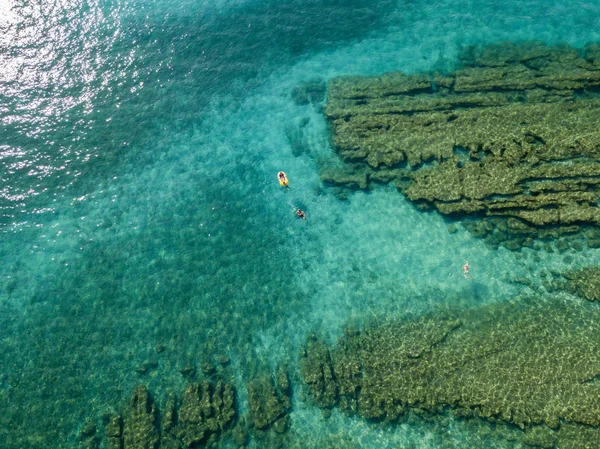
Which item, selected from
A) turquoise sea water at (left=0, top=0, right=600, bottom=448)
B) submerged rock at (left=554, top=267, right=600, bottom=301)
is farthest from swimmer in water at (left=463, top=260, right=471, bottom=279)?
submerged rock at (left=554, top=267, right=600, bottom=301)

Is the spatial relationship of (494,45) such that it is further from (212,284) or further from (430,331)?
(212,284)

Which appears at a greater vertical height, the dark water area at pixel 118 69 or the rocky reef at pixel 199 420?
the dark water area at pixel 118 69

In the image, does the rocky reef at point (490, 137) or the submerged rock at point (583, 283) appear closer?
the submerged rock at point (583, 283)

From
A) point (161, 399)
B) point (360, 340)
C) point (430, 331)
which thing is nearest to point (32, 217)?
point (161, 399)

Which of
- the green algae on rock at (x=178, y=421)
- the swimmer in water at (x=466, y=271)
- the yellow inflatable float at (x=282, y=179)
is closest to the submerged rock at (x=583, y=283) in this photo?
the swimmer in water at (x=466, y=271)

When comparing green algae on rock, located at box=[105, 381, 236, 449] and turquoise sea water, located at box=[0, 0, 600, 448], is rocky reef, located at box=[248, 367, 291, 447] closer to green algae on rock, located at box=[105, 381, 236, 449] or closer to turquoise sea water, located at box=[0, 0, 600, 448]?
turquoise sea water, located at box=[0, 0, 600, 448]

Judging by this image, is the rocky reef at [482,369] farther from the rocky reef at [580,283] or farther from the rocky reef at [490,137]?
the rocky reef at [490,137]

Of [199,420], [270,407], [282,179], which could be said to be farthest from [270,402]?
[282,179]
